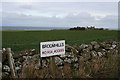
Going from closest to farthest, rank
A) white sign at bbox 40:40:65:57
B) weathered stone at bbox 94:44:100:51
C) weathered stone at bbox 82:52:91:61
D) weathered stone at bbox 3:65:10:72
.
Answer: white sign at bbox 40:40:65:57, weathered stone at bbox 3:65:10:72, weathered stone at bbox 82:52:91:61, weathered stone at bbox 94:44:100:51

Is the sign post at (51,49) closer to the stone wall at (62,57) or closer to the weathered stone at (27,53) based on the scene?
the stone wall at (62,57)

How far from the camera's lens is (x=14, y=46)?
5.42 m

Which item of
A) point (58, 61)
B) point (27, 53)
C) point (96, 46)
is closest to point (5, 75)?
point (27, 53)

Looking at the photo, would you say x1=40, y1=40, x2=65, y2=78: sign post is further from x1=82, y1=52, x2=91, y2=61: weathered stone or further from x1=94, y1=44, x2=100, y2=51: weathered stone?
x1=94, y1=44, x2=100, y2=51: weathered stone

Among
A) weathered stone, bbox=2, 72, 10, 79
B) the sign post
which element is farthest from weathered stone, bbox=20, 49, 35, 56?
the sign post

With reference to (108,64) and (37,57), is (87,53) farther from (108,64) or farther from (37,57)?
(37,57)

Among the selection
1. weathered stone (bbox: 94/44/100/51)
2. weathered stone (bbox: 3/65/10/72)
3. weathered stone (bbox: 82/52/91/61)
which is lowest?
weathered stone (bbox: 3/65/10/72)

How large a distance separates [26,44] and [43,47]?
192 cm

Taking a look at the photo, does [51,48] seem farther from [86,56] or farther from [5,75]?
[86,56]

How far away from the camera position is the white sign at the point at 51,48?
400 centimetres

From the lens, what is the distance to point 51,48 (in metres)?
4.10

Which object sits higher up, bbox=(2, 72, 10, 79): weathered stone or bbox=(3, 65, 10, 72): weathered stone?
bbox=(3, 65, 10, 72): weathered stone

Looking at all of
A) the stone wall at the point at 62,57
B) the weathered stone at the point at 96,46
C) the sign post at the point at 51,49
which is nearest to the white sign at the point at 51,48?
the sign post at the point at 51,49

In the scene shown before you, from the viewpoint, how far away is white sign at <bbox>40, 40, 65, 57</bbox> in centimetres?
400
